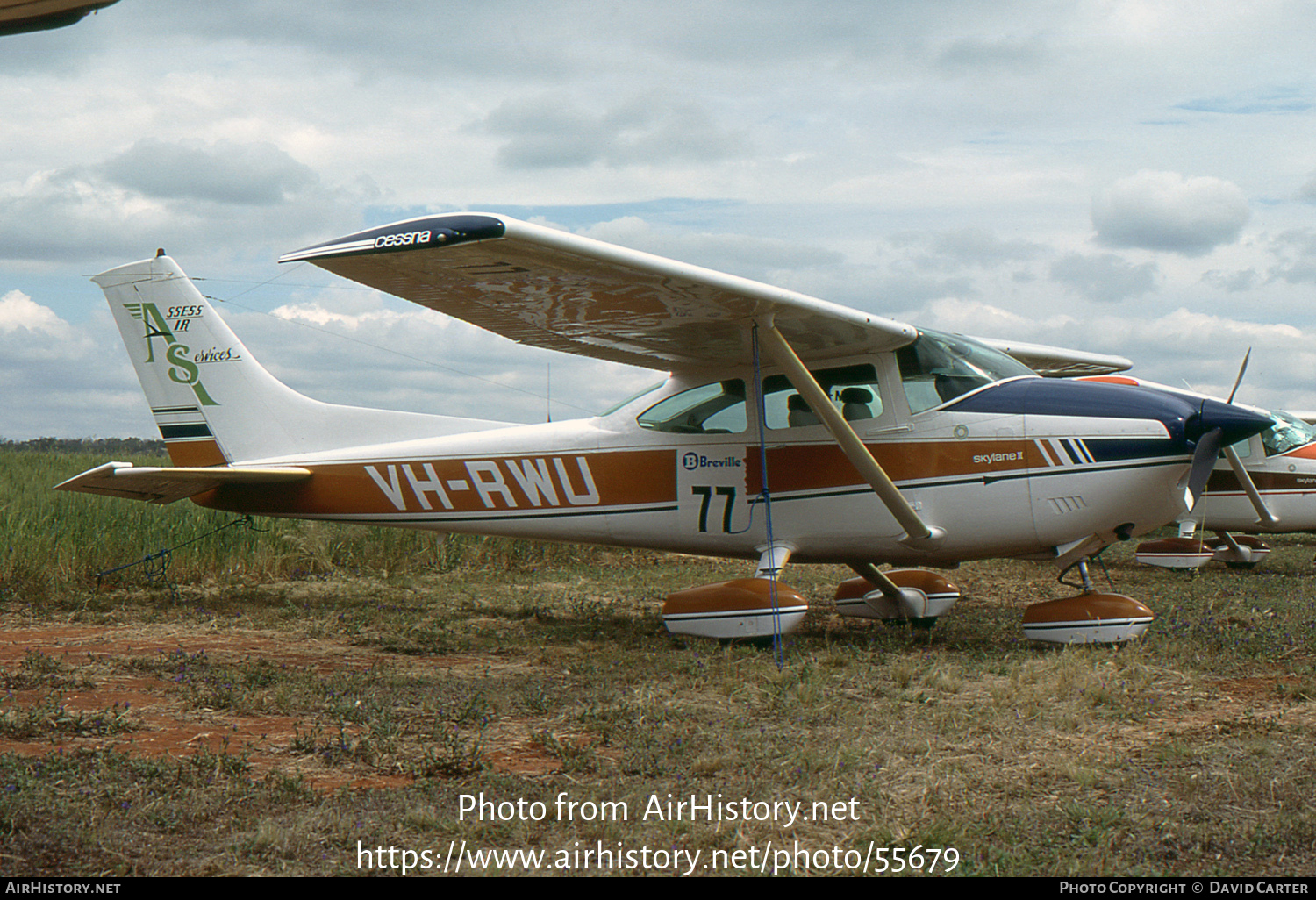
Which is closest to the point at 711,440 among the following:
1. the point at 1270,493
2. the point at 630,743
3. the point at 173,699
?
the point at 630,743

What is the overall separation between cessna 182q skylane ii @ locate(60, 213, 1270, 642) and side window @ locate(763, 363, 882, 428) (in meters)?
0.02

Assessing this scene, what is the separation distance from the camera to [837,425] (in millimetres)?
6746

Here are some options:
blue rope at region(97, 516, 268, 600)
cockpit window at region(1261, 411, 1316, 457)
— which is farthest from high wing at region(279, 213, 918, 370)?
cockpit window at region(1261, 411, 1316, 457)

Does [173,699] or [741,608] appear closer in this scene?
Result: [173,699]

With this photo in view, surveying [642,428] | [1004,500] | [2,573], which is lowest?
[2,573]

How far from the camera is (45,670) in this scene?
5793 mm

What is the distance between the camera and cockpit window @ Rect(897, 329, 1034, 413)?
710 centimetres

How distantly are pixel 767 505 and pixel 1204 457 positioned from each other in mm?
2961

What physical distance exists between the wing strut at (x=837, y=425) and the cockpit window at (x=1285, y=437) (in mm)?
9198

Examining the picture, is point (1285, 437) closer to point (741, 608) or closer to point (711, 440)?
point (711, 440)

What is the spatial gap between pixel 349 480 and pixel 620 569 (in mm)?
5463

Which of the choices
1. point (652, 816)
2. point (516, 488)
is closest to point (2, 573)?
point (516, 488)

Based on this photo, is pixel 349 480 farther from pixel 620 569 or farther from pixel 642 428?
pixel 620 569

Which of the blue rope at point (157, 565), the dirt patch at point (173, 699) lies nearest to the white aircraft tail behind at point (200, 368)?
the blue rope at point (157, 565)
